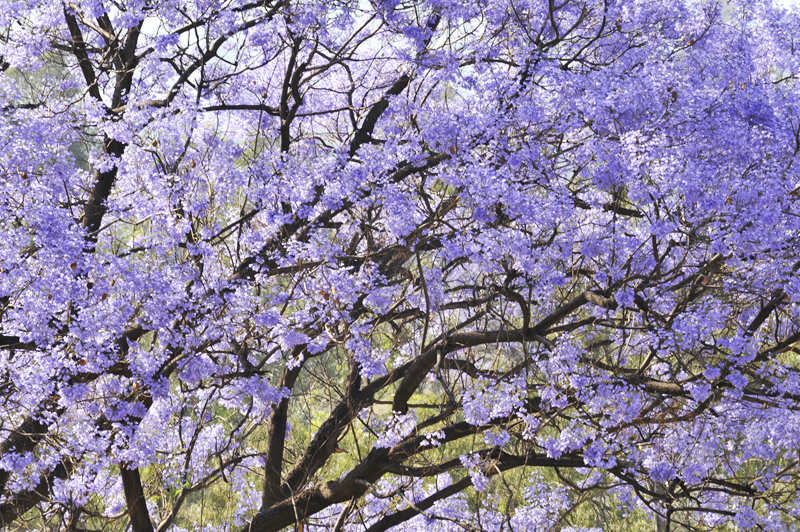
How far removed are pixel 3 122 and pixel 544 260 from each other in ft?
12.3

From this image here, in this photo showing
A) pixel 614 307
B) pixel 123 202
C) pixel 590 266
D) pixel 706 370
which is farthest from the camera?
pixel 590 266

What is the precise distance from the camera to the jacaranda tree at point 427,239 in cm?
509

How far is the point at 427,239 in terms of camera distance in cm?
556

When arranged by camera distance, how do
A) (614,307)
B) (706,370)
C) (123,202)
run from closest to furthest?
(706,370)
(614,307)
(123,202)

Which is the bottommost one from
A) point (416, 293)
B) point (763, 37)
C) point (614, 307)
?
point (614, 307)

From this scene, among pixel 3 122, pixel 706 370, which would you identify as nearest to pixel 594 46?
pixel 706 370

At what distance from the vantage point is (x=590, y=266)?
265 inches

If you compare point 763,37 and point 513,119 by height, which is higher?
point 763,37

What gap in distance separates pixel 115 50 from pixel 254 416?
3.28 m

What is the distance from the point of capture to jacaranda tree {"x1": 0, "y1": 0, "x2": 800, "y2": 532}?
16.7 ft

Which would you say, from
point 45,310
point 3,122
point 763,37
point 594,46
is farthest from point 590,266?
point 3,122

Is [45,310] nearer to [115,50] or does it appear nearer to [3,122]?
[3,122]

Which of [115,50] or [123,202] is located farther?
[115,50]

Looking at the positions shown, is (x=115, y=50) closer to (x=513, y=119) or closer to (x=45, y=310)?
(x=45, y=310)
